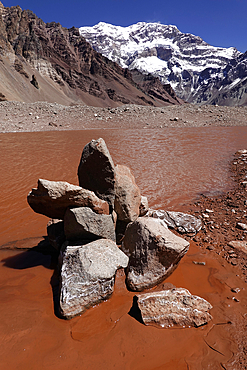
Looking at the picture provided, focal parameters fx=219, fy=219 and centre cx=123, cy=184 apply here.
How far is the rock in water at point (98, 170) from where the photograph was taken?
404 cm

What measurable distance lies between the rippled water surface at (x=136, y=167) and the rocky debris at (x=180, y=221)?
1225 millimetres

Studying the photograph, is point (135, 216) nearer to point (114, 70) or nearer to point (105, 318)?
point (105, 318)

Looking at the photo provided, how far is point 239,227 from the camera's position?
209 inches

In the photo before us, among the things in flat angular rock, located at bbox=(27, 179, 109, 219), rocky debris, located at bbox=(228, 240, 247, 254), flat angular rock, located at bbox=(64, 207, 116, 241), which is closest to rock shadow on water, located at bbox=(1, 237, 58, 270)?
flat angular rock, located at bbox=(64, 207, 116, 241)

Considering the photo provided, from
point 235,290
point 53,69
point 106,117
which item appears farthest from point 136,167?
point 53,69

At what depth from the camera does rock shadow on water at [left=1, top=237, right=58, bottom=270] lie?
14.3ft

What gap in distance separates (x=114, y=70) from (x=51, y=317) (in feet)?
459

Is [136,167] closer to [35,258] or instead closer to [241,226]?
[241,226]

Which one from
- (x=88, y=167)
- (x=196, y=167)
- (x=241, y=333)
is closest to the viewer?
(x=241, y=333)

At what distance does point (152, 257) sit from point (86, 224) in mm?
1274

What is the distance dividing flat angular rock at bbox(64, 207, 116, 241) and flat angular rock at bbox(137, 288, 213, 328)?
4.43 ft

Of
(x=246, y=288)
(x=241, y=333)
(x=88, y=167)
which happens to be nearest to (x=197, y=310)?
(x=241, y=333)

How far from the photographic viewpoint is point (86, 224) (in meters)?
3.88

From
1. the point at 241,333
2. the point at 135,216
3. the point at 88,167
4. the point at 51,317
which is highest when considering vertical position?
the point at 88,167
